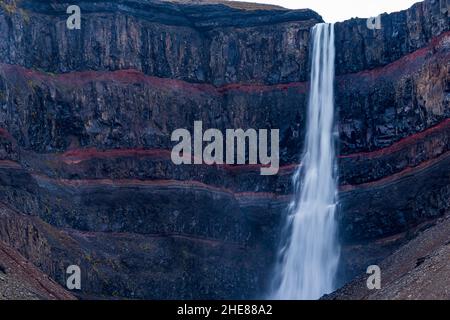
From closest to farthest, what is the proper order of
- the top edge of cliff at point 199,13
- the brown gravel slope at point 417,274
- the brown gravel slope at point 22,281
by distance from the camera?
Answer: the brown gravel slope at point 417,274 → the brown gravel slope at point 22,281 → the top edge of cliff at point 199,13

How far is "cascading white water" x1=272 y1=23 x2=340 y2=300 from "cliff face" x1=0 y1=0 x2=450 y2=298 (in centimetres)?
98

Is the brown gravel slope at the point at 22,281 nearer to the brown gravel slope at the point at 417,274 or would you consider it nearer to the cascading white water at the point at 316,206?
the brown gravel slope at the point at 417,274

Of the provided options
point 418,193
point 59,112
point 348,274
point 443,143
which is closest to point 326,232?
point 348,274

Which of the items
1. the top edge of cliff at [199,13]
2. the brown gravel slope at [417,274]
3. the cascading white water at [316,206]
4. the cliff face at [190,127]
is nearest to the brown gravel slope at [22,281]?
the cliff face at [190,127]

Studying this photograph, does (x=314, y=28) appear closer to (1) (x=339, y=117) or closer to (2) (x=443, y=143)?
(1) (x=339, y=117)

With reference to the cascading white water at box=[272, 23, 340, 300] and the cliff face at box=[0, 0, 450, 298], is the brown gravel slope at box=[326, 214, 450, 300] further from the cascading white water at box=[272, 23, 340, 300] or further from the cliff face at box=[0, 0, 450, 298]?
the cascading white water at box=[272, 23, 340, 300]

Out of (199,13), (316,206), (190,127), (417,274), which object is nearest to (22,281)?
(417,274)

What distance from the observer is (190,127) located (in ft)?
199

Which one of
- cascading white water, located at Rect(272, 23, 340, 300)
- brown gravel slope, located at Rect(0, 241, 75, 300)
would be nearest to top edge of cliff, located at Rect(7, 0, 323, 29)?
cascading white water, located at Rect(272, 23, 340, 300)

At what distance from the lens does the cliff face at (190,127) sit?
→ 4953cm

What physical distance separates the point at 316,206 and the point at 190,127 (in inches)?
537

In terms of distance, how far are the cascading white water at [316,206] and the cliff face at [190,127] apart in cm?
98

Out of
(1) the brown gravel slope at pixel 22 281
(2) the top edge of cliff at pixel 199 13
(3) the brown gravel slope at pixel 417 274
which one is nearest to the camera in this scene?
(3) the brown gravel slope at pixel 417 274
